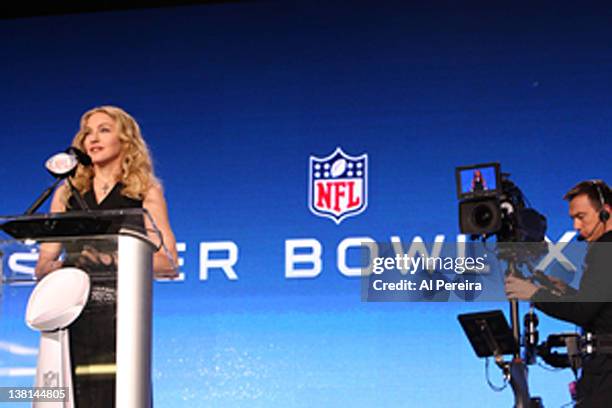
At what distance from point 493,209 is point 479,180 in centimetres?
13

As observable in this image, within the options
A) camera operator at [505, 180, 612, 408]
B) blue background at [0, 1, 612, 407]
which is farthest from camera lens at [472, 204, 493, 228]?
blue background at [0, 1, 612, 407]

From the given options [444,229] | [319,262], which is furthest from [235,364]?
[444,229]

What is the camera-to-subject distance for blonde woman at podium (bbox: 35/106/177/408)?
136 centimetres

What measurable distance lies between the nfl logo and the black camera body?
59cm

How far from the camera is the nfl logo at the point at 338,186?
12.2ft

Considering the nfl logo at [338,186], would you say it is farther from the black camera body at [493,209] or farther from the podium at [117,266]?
the podium at [117,266]

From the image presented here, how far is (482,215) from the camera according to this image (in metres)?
3.14

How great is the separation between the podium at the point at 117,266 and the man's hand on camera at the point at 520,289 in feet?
5.85

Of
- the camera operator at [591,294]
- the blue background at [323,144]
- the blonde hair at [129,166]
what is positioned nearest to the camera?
the blonde hair at [129,166]

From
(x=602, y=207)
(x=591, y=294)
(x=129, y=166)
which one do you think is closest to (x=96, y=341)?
(x=129, y=166)

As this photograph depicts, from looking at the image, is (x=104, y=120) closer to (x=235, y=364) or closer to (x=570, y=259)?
(x=235, y=364)

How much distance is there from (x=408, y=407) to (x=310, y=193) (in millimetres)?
893

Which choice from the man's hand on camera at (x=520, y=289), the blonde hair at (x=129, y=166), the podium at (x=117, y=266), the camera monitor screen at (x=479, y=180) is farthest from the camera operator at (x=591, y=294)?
the podium at (x=117, y=266)

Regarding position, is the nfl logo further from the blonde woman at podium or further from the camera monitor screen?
the blonde woman at podium
